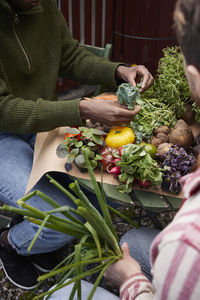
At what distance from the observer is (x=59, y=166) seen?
135cm

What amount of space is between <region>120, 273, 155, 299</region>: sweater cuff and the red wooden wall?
314 centimetres

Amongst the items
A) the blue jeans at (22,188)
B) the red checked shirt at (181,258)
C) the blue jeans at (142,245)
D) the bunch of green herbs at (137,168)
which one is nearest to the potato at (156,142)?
the bunch of green herbs at (137,168)

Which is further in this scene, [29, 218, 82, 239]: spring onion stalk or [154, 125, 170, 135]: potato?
[154, 125, 170, 135]: potato

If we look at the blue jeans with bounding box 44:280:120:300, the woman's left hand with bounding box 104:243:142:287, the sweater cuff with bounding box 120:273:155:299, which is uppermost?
the sweater cuff with bounding box 120:273:155:299

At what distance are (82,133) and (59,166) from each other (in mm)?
175

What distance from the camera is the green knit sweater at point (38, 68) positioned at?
1.58 m

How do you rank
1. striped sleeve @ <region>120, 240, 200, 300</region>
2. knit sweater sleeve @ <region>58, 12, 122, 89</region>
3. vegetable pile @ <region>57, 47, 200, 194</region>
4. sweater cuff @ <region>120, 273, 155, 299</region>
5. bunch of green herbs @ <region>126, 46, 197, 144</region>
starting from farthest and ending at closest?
1. knit sweater sleeve @ <region>58, 12, 122, 89</region>
2. bunch of green herbs @ <region>126, 46, 197, 144</region>
3. vegetable pile @ <region>57, 47, 200, 194</region>
4. sweater cuff @ <region>120, 273, 155, 299</region>
5. striped sleeve @ <region>120, 240, 200, 300</region>

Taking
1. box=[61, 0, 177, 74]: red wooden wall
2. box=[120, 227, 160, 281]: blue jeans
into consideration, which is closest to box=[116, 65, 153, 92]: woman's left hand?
box=[120, 227, 160, 281]: blue jeans

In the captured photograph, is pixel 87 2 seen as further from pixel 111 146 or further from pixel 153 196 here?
pixel 153 196

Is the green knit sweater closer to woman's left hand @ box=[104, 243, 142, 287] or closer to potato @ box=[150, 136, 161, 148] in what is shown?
potato @ box=[150, 136, 161, 148]

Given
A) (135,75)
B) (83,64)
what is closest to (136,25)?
(83,64)

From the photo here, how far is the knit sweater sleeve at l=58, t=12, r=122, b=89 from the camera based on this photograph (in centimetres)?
201

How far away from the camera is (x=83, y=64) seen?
2.08 metres

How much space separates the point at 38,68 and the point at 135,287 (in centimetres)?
138
